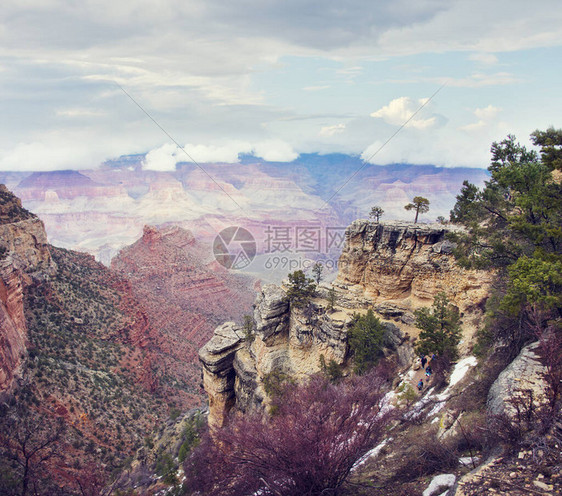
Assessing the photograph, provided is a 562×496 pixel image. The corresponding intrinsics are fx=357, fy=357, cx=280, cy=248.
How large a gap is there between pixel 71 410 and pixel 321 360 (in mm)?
21122

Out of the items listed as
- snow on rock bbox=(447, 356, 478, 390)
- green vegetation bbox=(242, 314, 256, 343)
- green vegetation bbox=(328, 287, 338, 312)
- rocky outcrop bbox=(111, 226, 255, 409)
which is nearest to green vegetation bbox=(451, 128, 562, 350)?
snow on rock bbox=(447, 356, 478, 390)

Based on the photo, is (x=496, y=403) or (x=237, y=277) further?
(x=237, y=277)

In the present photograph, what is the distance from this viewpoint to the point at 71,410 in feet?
95.8

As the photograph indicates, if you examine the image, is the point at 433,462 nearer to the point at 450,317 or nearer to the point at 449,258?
the point at 450,317

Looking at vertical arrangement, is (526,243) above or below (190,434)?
above

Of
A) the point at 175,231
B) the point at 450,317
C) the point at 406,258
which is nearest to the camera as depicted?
the point at 450,317

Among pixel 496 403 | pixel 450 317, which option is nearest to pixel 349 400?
pixel 496 403

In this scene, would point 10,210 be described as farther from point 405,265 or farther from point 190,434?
point 405,265

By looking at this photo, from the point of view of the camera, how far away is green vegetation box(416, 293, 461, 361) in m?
19.7

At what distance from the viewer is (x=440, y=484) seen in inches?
362

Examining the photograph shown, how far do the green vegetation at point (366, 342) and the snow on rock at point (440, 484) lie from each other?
43.4 feet

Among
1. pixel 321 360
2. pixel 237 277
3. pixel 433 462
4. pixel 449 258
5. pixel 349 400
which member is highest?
pixel 449 258

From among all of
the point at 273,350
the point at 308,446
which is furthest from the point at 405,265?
the point at 308,446

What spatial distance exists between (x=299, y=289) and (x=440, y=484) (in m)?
18.7
